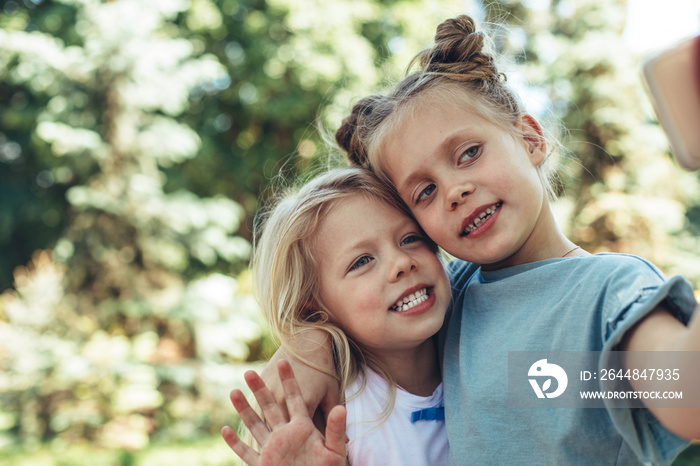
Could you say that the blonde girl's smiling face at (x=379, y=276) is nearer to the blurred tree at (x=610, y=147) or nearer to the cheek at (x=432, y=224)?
the cheek at (x=432, y=224)

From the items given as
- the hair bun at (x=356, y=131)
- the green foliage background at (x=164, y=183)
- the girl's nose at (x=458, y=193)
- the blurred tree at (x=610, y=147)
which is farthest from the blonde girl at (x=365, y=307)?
the blurred tree at (x=610, y=147)

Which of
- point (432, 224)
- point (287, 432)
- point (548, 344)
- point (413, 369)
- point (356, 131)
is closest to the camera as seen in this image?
point (548, 344)

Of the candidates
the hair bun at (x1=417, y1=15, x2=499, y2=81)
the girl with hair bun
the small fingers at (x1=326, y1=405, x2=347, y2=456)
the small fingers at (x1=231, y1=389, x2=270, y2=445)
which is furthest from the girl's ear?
the small fingers at (x1=231, y1=389, x2=270, y2=445)

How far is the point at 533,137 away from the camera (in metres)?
1.85

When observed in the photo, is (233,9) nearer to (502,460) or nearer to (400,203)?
(400,203)

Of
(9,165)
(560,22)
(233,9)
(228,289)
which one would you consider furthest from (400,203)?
(560,22)

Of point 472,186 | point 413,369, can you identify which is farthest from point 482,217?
point 413,369

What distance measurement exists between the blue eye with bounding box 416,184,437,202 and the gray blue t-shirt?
1.05 feet

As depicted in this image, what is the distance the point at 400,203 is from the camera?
73.1 inches

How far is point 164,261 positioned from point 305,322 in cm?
618

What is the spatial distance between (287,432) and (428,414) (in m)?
0.48

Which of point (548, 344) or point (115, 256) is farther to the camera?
point (115, 256)

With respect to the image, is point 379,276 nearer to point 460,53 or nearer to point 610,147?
point 460,53

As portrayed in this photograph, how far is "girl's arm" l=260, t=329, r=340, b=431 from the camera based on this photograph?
1653mm
